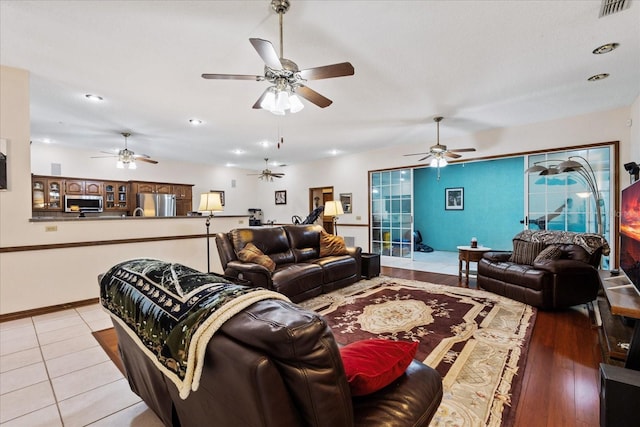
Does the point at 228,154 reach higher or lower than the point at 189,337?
higher

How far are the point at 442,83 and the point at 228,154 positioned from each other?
18.1 feet

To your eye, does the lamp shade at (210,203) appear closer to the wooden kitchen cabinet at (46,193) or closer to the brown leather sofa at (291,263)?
the brown leather sofa at (291,263)

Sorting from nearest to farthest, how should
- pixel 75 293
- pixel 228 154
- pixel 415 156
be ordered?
pixel 75 293, pixel 415 156, pixel 228 154

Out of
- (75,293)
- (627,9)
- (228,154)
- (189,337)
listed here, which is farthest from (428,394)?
(228,154)

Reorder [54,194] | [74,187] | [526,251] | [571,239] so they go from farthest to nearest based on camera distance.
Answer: [74,187] → [54,194] → [526,251] → [571,239]

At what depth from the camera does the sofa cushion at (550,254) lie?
138 inches

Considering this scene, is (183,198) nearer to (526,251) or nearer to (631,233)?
(526,251)

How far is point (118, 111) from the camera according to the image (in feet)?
13.8

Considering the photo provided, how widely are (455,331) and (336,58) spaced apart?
2913mm

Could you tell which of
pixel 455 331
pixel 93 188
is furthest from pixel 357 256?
pixel 93 188

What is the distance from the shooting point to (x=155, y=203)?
7.08m

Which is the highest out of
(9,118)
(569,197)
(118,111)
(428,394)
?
(118,111)

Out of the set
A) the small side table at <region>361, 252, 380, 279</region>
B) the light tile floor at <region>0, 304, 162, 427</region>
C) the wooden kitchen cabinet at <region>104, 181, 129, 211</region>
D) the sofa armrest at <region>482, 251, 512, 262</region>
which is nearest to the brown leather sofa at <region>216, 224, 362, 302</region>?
the small side table at <region>361, 252, 380, 279</region>

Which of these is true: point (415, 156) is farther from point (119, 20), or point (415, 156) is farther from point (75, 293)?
point (75, 293)
